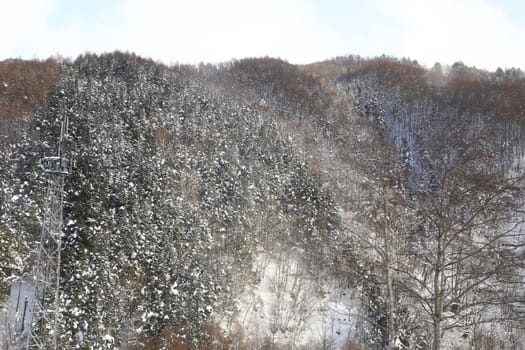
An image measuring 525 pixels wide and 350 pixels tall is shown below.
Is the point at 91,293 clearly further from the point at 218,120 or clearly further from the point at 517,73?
the point at 517,73

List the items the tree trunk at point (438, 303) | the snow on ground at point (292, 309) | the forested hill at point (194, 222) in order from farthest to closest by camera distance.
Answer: the snow on ground at point (292, 309), the forested hill at point (194, 222), the tree trunk at point (438, 303)

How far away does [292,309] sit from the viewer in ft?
124

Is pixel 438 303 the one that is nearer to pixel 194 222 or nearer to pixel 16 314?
pixel 16 314

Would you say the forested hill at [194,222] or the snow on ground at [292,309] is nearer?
the forested hill at [194,222]

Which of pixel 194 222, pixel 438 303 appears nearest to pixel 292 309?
pixel 194 222

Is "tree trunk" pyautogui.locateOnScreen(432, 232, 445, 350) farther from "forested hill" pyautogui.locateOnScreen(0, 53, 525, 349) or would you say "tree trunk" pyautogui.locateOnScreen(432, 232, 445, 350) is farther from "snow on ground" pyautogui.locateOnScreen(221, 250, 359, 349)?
"snow on ground" pyautogui.locateOnScreen(221, 250, 359, 349)

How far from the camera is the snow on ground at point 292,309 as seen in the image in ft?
116

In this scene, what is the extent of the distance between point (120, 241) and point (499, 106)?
273ft

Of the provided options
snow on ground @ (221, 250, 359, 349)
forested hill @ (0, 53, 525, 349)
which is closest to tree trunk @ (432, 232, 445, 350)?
forested hill @ (0, 53, 525, 349)

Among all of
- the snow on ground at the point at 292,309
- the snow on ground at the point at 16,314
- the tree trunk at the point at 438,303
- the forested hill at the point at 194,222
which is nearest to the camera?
the tree trunk at the point at 438,303

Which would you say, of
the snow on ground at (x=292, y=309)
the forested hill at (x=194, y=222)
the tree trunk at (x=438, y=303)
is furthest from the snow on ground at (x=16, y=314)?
the tree trunk at (x=438, y=303)

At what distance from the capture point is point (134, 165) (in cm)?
4006

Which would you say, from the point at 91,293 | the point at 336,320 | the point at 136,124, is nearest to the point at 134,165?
the point at 136,124

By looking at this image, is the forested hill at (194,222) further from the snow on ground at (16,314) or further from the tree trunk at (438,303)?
the snow on ground at (16,314)
